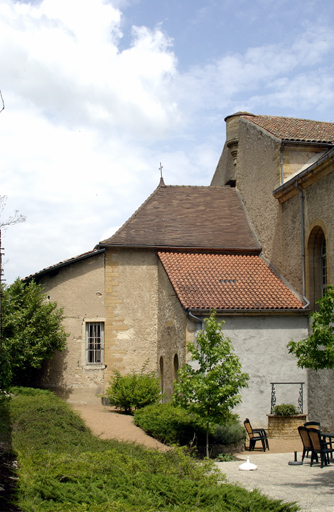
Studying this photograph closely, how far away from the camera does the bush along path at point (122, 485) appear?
6984mm

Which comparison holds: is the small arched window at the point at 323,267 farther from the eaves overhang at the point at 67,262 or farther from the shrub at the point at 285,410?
the eaves overhang at the point at 67,262

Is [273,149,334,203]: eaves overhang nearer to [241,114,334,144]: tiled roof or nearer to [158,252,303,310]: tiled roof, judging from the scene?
[241,114,334,144]: tiled roof

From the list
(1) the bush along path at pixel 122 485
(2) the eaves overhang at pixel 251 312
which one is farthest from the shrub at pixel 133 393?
(1) the bush along path at pixel 122 485

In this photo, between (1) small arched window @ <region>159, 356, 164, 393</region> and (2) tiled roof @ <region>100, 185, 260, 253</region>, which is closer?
(1) small arched window @ <region>159, 356, 164, 393</region>

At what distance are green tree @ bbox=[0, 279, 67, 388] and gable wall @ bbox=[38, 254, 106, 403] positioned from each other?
50 centimetres

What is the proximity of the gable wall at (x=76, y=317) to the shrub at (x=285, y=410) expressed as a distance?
6722 mm

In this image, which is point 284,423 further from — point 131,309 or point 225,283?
point 131,309

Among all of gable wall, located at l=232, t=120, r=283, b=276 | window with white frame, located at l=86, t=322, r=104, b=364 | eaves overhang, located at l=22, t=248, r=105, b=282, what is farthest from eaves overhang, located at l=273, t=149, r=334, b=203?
window with white frame, located at l=86, t=322, r=104, b=364

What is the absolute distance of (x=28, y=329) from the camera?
19.5m

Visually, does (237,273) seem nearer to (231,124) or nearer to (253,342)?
(253,342)

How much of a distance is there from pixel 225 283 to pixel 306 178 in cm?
426

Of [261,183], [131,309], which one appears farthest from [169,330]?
[261,183]

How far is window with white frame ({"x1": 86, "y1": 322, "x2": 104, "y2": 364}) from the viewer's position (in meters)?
21.0

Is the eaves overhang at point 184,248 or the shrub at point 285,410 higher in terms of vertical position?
the eaves overhang at point 184,248
